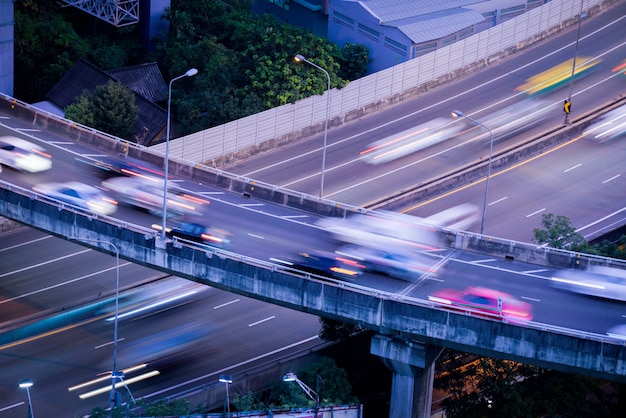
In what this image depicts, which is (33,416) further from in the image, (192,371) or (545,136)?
Answer: (545,136)

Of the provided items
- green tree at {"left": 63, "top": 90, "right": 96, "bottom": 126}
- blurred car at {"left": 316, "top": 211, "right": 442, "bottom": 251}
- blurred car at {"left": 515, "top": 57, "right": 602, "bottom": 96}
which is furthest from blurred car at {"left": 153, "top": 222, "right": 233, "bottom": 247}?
blurred car at {"left": 515, "top": 57, "right": 602, "bottom": 96}

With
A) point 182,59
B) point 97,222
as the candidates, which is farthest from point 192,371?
point 182,59

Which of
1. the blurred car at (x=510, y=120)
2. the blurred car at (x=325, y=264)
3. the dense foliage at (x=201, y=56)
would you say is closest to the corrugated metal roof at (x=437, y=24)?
the dense foliage at (x=201, y=56)

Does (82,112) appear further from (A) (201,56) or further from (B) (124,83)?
(A) (201,56)

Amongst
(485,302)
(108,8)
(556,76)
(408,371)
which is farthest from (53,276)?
(556,76)

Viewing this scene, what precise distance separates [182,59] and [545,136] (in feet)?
105

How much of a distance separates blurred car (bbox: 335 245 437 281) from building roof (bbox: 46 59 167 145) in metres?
31.5

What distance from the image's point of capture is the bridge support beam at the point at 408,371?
58.6 meters

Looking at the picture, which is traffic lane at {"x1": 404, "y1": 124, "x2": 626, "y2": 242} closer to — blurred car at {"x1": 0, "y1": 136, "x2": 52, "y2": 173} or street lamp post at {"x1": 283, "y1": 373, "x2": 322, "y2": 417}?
street lamp post at {"x1": 283, "y1": 373, "x2": 322, "y2": 417}

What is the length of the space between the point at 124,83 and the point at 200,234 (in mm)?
34376

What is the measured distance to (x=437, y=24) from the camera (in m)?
103

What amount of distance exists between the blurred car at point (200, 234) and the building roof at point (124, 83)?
26.3 meters

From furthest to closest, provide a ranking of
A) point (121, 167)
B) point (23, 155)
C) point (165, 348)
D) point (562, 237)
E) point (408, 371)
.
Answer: point (121, 167) → point (23, 155) → point (562, 237) → point (165, 348) → point (408, 371)

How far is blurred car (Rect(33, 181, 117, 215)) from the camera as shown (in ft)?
216
